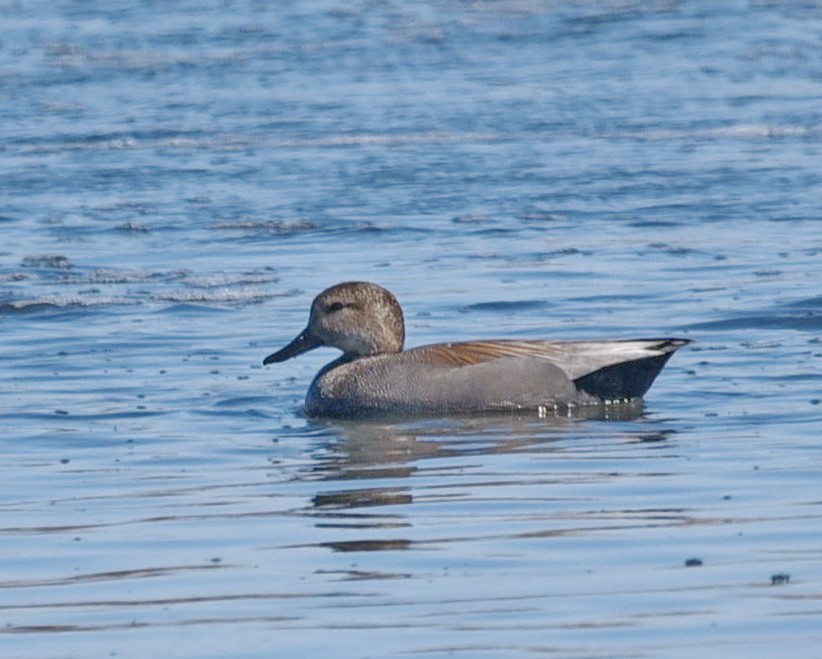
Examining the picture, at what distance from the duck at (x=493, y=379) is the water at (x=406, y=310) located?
204 mm

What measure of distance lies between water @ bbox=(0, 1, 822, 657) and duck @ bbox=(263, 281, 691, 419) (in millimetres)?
204

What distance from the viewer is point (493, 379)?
963 cm

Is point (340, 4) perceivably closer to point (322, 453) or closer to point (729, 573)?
point (322, 453)

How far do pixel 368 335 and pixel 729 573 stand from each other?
4.32 m

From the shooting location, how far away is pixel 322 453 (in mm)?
8781

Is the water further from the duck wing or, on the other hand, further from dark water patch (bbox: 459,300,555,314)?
A: the duck wing

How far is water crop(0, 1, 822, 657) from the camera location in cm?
594

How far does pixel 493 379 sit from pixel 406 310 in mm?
2632

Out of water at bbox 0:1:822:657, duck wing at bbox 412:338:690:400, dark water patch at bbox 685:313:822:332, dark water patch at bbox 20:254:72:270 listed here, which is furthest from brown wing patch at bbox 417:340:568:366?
dark water patch at bbox 20:254:72:270

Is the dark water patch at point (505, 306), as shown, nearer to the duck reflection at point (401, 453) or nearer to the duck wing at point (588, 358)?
the duck wing at point (588, 358)

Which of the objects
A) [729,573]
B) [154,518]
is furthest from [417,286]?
[729,573]

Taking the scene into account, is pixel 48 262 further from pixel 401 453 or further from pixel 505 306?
pixel 401 453

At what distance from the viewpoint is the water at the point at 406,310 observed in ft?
19.5

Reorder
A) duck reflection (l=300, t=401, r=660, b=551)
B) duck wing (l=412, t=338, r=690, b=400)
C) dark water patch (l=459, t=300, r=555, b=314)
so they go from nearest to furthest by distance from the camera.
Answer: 1. duck reflection (l=300, t=401, r=660, b=551)
2. duck wing (l=412, t=338, r=690, b=400)
3. dark water patch (l=459, t=300, r=555, b=314)
